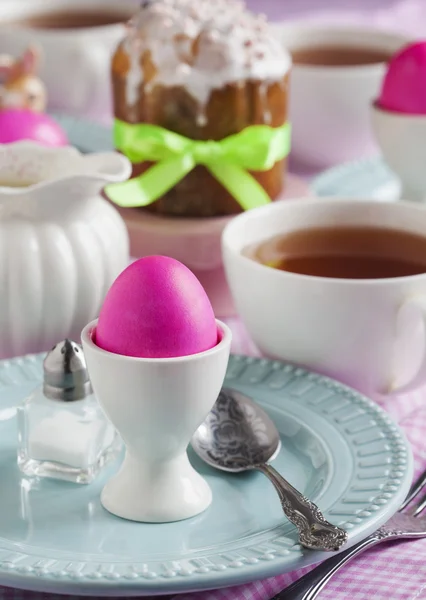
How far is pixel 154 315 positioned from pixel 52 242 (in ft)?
0.80

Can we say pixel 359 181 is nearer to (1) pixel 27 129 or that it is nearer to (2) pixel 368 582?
(1) pixel 27 129

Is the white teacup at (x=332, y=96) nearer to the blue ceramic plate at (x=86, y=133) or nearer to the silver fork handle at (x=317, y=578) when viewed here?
the blue ceramic plate at (x=86, y=133)

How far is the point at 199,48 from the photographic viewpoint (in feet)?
2.91

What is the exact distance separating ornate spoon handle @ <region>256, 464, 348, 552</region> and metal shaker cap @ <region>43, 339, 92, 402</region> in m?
0.14

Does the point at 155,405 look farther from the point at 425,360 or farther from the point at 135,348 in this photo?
the point at 425,360

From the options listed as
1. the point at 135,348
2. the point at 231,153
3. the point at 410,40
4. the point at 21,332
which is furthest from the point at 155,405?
the point at 410,40

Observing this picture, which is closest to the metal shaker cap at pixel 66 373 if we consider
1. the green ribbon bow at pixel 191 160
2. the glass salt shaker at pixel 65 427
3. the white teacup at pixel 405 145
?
the glass salt shaker at pixel 65 427

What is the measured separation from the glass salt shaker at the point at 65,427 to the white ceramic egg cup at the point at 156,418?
4 cm

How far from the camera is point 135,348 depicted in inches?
22.3

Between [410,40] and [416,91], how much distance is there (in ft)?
0.79

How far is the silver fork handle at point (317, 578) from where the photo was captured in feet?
1.77

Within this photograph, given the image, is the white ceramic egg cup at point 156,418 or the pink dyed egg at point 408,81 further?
the pink dyed egg at point 408,81

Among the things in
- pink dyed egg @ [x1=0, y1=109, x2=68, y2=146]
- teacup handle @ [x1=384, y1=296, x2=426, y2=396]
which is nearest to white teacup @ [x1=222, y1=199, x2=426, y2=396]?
teacup handle @ [x1=384, y1=296, x2=426, y2=396]

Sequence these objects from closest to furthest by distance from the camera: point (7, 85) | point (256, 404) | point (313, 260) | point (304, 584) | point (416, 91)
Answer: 1. point (304, 584)
2. point (256, 404)
3. point (313, 260)
4. point (416, 91)
5. point (7, 85)
